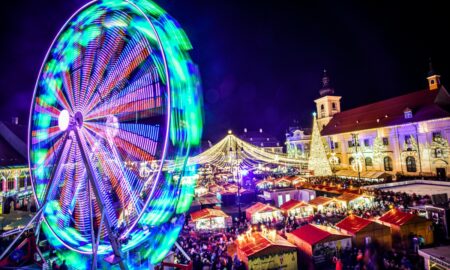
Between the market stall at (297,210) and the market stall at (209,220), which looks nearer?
the market stall at (209,220)

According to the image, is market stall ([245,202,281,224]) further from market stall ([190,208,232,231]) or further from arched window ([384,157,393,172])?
arched window ([384,157,393,172])

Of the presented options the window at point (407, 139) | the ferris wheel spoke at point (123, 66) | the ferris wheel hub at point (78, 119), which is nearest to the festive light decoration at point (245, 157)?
the window at point (407, 139)

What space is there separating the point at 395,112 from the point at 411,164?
7399mm

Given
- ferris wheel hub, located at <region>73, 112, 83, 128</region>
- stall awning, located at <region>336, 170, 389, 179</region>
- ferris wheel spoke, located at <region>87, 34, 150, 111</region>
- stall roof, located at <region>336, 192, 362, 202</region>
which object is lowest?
stall roof, located at <region>336, 192, 362, 202</region>

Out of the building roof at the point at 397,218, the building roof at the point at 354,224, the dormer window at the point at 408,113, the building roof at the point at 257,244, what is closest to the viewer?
the building roof at the point at 257,244

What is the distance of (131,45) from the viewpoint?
8.70m

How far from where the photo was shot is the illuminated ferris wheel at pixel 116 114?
7.70 meters

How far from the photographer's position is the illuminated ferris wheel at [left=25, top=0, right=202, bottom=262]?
770 cm

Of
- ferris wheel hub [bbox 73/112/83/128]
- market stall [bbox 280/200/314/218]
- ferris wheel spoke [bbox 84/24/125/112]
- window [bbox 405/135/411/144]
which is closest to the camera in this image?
ferris wheel hub [bbox 73/112/83/128]

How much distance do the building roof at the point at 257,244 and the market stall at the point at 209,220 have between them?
5176mm

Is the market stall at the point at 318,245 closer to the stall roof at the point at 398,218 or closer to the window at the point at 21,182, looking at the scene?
the stall roof at the point at 398,218

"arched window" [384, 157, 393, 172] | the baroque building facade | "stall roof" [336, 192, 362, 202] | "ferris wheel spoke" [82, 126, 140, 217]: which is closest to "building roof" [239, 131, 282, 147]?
the baroque building facade

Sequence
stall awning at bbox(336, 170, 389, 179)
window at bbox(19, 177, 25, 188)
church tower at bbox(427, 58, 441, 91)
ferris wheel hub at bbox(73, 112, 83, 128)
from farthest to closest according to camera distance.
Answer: church tower at bbox(427, 58, 441, 91) < stall awning at bbox(336, 170, 389, 179) < window at bbox(19, 177, 25, 188) < ferris wheel hub at bbox(73, 112, 83, 128)

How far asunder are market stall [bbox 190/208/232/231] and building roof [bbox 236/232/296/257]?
518cm
